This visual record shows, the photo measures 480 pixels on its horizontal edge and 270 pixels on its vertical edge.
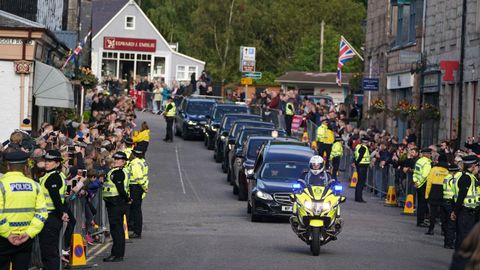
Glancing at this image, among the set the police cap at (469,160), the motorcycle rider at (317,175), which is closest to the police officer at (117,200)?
the motorcycle rider at (317,175)

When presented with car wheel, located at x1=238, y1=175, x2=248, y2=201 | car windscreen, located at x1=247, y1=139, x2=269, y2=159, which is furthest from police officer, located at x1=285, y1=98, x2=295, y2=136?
car wheel, located at x1=238, y1=175, x2=248, y2=201

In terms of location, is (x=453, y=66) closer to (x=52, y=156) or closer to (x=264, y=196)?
(x=264, y=196)

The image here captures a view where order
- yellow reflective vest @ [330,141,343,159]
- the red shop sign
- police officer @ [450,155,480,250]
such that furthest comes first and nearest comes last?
the red shop sign, yellow reflective vest @ [330,141,343,159], police officer @ [450,155,480,250]

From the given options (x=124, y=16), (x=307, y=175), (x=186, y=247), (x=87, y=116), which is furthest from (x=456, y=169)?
(x=124, y=16)

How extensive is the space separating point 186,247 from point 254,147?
12.6 meters

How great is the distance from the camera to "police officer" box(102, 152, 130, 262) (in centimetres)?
1916

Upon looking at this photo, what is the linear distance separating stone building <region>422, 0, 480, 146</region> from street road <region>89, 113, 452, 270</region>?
16.4ft

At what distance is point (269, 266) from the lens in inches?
725

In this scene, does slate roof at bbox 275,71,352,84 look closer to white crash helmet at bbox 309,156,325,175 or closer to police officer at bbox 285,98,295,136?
police officer at bbox 285,98,295,136

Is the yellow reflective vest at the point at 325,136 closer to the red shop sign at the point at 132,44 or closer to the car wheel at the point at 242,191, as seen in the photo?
the car wheel at the point at 242,191

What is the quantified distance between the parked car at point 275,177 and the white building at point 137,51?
212 ft

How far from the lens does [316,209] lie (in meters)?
20.5

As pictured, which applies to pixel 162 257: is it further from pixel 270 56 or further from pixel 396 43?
pixel 270 56

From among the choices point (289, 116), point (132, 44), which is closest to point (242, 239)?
point (289, 116)
